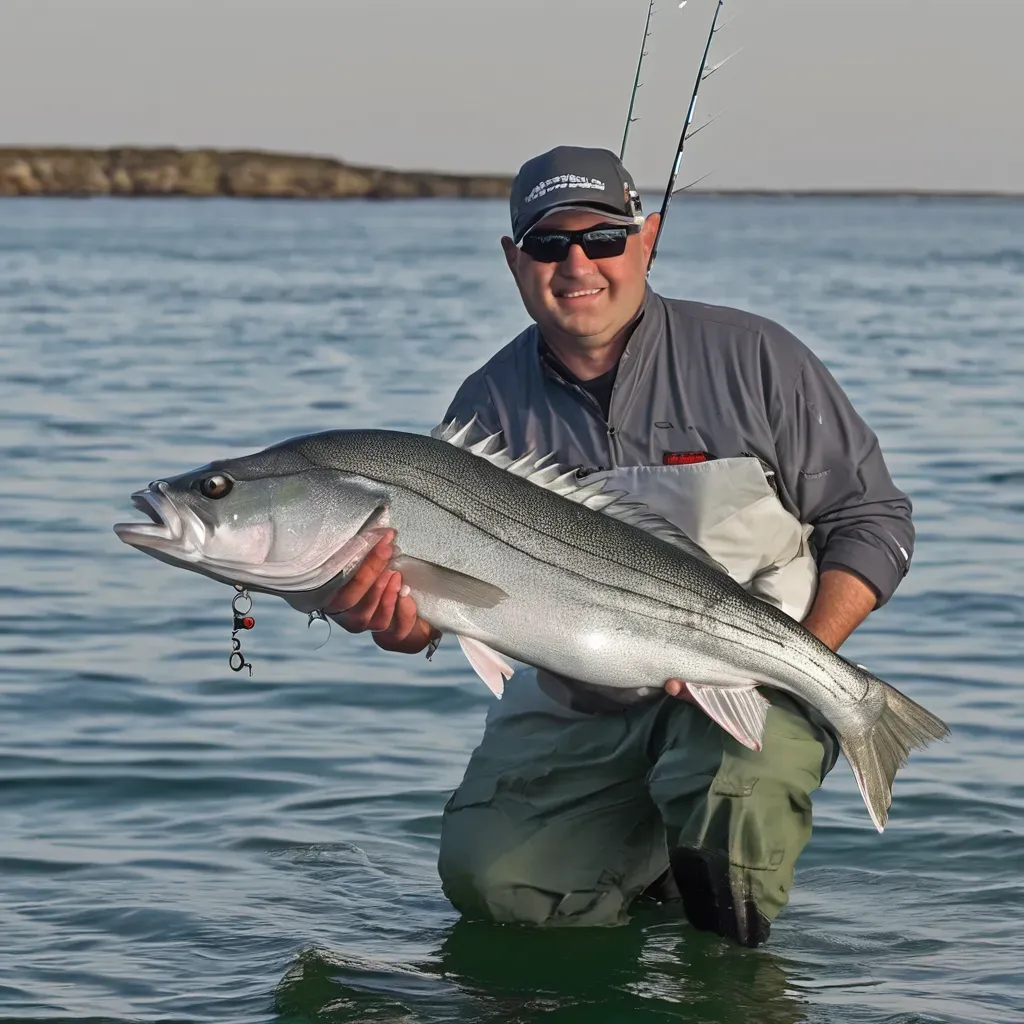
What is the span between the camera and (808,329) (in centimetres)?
3112

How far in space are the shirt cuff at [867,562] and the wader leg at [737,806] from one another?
0.45m

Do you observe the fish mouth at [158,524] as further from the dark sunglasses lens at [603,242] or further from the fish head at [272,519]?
the dark sunglasses lens at [603,242]

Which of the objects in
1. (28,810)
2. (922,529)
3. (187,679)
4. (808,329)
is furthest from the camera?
(808,329)

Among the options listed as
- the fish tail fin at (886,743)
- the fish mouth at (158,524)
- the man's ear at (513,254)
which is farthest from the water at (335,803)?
the man's ear at (513,254)

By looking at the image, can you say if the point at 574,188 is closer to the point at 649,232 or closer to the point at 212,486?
the point at 649,232

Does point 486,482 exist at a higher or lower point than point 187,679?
higher

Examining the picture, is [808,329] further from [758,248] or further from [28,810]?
[758,248]

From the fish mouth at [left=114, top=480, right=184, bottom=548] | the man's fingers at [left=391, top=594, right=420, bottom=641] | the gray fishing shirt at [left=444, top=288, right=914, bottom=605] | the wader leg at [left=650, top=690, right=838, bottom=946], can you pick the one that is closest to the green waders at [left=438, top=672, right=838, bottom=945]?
the wader leg at [left=650, top=690, right=838, bottom=946]

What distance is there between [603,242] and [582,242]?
2.5 inches

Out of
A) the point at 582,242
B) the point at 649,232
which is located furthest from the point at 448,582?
the point at 649,232

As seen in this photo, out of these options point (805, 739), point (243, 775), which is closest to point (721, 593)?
point (805, 739)

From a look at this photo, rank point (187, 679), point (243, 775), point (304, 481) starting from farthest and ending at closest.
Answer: point (187, 679)
point (243, 775)
point (304, 481)

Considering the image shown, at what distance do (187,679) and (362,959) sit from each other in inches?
150

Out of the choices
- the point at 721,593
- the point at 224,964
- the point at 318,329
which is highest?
the point at 318,329
